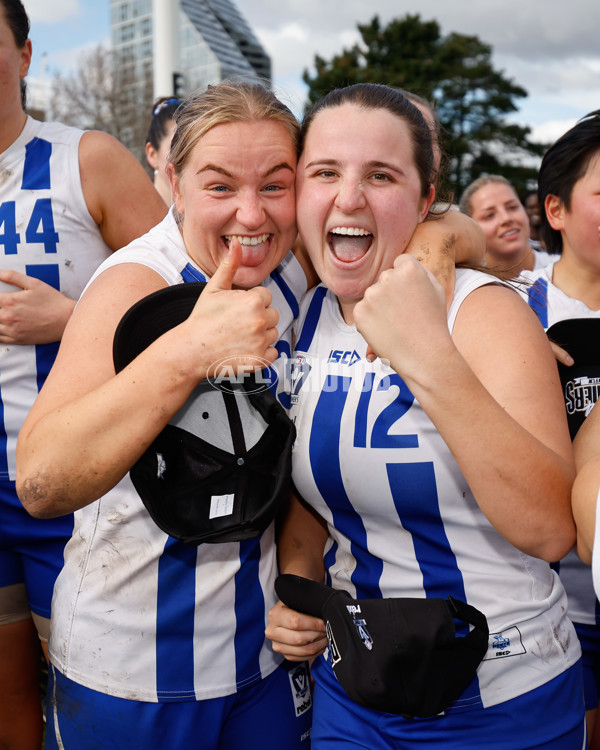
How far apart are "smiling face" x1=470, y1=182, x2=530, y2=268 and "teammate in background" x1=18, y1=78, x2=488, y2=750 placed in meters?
4.29

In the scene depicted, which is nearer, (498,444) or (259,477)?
(498,444)

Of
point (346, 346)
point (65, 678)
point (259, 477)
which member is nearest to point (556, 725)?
point (259, 477)

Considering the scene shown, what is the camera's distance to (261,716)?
1888 mm

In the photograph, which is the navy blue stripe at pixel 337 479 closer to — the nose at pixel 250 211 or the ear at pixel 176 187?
the nose at pixel 250 211

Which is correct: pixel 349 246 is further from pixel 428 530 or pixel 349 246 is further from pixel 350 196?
pixel 428 530

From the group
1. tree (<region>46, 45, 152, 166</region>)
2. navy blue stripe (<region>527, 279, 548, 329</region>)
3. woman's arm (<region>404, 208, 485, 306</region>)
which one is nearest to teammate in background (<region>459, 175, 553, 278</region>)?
navy blue stripe (<region>527, 279, 548, 329</region>)

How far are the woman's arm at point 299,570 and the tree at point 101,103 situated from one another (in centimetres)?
2485

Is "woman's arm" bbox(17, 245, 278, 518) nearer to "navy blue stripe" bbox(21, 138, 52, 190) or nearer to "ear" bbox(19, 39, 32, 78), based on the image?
"navy blue stripe" bbox(21, 138, 52, 190)

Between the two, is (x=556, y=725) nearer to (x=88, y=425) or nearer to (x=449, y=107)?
(x=88, y=425)

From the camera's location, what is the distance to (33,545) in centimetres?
236

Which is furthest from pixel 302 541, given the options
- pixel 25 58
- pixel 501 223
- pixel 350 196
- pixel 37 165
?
pixel 501 223

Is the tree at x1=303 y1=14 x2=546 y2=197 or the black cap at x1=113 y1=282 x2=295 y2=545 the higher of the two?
the tree at x1=303 y1=14 x2=546 y2=197

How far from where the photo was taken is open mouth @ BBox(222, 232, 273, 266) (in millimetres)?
1853

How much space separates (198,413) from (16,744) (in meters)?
1.69
